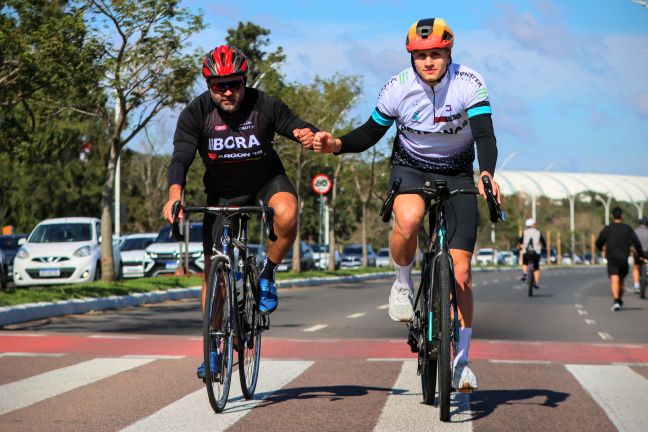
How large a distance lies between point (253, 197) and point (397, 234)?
3.31 feet

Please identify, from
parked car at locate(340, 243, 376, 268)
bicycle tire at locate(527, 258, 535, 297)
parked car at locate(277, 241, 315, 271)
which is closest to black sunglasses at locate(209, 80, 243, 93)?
bicycle tire at locate(527, 258, 535, 297)

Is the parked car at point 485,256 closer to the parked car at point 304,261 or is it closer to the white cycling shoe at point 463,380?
the parked car at point 304,261

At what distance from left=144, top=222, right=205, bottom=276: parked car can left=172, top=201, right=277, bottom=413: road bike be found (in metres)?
23.5

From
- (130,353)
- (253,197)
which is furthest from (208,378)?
(130,353)

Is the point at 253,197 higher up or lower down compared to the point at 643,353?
higher up

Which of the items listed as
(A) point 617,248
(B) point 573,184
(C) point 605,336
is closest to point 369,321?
(C) point 605,336

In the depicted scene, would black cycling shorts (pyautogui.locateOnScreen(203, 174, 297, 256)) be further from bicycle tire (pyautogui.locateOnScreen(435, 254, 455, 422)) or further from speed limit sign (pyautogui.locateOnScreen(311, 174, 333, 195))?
speed limit sign (pyautogui.locateOnScreen(311, 174, 333, 195))

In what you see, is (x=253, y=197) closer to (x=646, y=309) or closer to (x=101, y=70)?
(x=101, y=70)

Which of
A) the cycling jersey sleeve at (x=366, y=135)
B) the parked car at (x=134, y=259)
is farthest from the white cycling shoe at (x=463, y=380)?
the parked car at (x=134, y=259)

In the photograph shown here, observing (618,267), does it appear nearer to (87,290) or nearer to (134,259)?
(87,290)

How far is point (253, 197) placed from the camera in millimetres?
7129

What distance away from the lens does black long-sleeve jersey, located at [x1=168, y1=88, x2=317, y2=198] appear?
682cm

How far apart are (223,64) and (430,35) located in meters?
1.26

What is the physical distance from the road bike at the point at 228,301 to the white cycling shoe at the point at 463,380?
53.5 inches
